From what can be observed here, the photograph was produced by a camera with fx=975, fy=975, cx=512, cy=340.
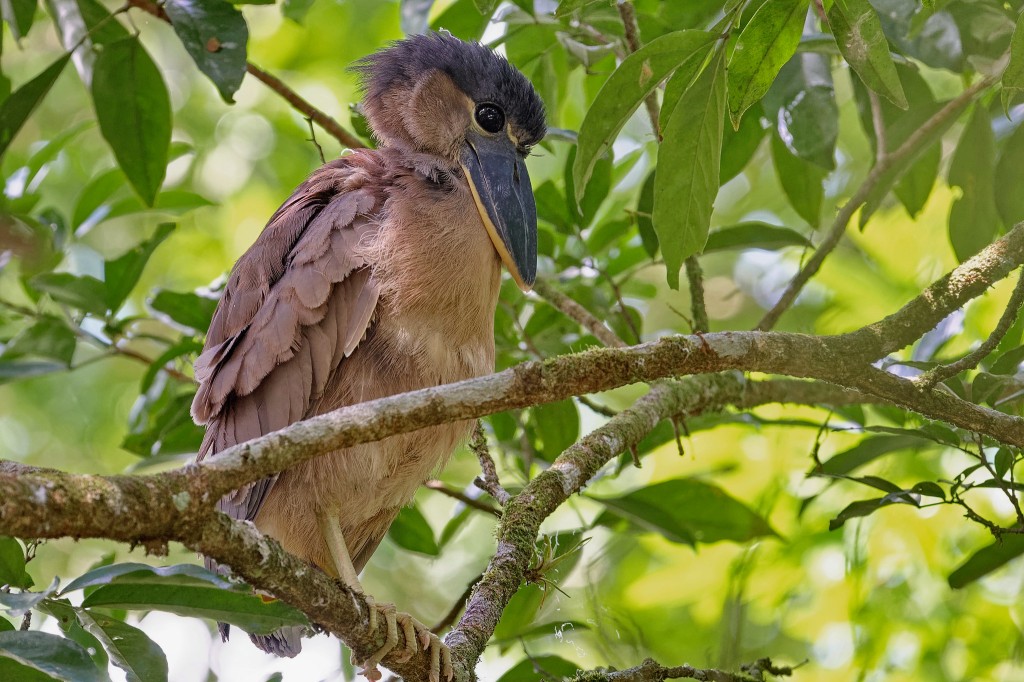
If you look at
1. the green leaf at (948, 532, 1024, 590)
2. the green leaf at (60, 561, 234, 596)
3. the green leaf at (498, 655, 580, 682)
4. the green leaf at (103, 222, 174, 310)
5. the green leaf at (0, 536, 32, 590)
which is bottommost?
the green leaf at (498, 655, 580, 682)

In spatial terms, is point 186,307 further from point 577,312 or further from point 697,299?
point 697,299

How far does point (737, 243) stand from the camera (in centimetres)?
320

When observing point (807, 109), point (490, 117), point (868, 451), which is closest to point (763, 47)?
point (807, 109)

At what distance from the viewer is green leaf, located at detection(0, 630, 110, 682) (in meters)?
1.49

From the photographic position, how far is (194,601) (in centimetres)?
161

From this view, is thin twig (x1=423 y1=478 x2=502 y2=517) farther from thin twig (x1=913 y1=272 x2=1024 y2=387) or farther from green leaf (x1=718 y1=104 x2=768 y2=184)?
thin twig (x1=913 y1=272 x2=1024 y2=387)

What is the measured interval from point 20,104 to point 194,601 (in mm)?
1576

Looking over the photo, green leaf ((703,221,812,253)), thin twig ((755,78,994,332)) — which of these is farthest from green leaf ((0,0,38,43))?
thin twig ((755,78,994,332))

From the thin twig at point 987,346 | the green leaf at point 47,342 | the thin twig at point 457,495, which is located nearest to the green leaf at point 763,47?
the thin twig at point 987,346

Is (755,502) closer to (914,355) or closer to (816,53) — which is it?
(914,355)

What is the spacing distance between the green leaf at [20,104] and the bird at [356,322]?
710mm

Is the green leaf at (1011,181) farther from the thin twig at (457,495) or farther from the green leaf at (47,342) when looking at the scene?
the green leaf at (47,342)

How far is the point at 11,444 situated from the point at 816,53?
19.1 ft

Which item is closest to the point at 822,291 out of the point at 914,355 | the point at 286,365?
the point at 914,355
